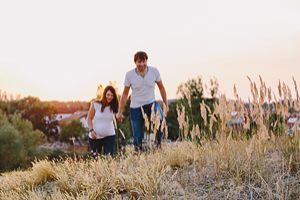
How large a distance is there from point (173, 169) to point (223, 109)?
3.20 ft

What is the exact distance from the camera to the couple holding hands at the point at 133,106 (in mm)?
7289

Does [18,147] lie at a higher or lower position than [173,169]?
lower

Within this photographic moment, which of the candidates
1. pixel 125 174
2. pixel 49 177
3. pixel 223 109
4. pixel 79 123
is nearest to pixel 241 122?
pixel 223 109

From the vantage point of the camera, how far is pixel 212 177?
5047 mm

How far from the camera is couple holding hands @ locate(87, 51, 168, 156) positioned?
23.9 ft

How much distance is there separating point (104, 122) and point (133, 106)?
0.59 m

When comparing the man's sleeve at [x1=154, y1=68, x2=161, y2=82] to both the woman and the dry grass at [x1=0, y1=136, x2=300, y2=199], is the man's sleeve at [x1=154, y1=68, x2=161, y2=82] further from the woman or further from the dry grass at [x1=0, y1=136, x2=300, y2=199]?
the dry grass at [x1=0, y1=136, x2=300, y2=199]

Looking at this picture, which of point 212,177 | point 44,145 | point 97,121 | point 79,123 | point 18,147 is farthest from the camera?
point 79,123

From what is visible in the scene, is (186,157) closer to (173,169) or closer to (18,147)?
(173,169)

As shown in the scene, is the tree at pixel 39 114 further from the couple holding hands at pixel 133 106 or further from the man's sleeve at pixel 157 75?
the man's sleeve at pixel 157 75

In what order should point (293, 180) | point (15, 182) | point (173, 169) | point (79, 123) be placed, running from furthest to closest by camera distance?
point (79, 123), point (15, 182), point (173, 169), point (293, 180)

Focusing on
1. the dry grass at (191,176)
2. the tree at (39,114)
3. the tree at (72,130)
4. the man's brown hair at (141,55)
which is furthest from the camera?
the tree at (39,114)

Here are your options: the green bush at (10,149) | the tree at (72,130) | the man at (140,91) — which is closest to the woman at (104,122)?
the man at (140,91)

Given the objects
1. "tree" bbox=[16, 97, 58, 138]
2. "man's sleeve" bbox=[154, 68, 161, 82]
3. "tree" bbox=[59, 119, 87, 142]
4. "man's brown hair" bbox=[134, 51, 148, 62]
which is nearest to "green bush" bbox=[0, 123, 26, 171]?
"tree" bbox=[59, 119, 87, 142]
